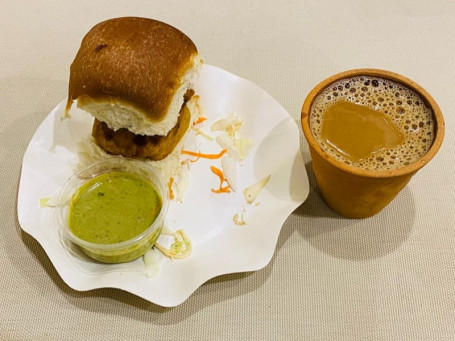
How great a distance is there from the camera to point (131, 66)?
1.37 metres

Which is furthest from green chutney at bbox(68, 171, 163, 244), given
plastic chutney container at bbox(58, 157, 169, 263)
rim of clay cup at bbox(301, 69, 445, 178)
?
rim of clay cup at bbox(301, 69, 445, 178)

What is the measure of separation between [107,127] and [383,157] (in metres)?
0.99

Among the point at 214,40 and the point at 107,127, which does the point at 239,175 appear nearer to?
the point at 107,127

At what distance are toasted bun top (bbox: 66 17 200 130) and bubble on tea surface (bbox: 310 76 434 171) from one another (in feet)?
1.65

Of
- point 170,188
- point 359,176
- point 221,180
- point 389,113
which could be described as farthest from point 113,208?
point 389,113

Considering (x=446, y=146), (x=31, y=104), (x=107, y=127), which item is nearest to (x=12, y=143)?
(x=31, y=104)

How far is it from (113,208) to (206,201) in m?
0.33

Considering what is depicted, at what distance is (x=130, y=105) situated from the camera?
55.7 inches

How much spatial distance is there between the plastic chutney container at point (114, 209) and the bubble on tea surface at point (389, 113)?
23.9 inches

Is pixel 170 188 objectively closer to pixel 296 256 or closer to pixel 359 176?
pixel 296 256

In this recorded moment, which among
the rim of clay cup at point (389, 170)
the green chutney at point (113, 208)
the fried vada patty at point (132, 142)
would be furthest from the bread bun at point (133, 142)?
the rim of clay cup at point (389, 170)

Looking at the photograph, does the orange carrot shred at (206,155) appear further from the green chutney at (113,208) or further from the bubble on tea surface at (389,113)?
the bubble on tea surface at (389,113)

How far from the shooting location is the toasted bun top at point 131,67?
1.38 metres

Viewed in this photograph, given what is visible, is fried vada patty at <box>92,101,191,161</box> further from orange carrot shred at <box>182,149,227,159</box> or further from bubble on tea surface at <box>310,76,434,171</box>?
bubble on tea surface at <box>310,76,434,171</box>
